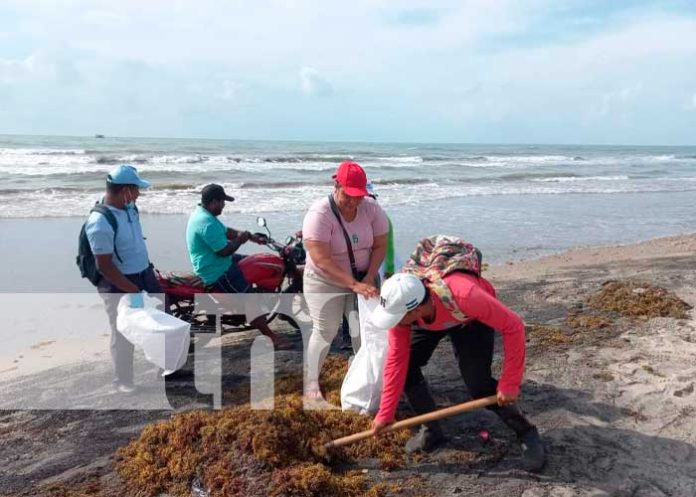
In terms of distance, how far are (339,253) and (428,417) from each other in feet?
4.05

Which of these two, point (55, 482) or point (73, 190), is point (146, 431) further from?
point (73, 190)

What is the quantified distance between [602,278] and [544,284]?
→ 0.92m

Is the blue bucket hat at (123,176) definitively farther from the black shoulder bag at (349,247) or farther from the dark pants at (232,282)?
the black shoulder bag at (349,247)

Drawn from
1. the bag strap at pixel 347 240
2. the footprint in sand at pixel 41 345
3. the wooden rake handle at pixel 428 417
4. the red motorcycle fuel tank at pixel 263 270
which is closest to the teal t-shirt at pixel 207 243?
the red motorcycle fuel tank at pixel 263 270

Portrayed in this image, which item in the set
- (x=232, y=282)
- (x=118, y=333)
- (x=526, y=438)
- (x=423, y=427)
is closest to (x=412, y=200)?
(x=232, y=282)

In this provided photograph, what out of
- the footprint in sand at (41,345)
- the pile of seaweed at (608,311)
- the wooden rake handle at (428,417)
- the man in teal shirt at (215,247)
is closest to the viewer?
the wooden rake handle at (428,417)

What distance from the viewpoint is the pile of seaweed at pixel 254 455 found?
305 cm

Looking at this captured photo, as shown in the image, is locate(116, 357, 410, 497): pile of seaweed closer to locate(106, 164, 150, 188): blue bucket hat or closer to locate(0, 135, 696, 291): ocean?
locate(106, 164, 150, 188): blue bucket hat

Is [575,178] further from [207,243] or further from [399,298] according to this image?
[399,298]

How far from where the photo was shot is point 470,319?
299 cm

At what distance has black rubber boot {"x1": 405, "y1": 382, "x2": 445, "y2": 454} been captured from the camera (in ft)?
11.2

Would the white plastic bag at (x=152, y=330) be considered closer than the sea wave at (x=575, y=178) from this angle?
Yes

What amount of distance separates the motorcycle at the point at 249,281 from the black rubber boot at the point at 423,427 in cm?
219

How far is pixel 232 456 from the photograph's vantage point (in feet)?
10.6
